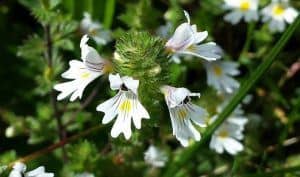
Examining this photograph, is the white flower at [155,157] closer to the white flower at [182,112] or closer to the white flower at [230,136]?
the white flower at [230,136]

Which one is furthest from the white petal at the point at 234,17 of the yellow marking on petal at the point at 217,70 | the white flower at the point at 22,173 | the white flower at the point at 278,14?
the white flower at the point at 22,173

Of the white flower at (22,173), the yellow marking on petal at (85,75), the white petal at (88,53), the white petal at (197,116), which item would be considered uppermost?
the white petal at (88,53)

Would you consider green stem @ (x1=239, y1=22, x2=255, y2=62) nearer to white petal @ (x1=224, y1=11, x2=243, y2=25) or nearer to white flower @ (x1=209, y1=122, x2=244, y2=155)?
white petal @ (x1=224, y1=11, x2=243, y2=25)

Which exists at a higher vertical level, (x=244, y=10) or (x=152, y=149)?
(x=244, y=10)

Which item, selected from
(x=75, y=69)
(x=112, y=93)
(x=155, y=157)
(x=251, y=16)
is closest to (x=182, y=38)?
(x=75, y=69)

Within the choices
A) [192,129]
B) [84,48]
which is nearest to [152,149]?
[192,129]

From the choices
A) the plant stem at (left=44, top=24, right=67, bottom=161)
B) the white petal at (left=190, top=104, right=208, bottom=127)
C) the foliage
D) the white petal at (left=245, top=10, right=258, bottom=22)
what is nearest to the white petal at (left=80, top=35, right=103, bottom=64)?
the foliage

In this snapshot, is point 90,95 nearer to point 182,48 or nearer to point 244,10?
point 244,10
